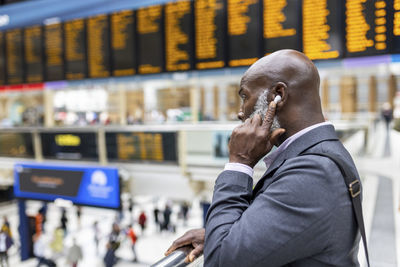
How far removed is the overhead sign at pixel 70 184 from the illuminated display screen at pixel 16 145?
1493mm

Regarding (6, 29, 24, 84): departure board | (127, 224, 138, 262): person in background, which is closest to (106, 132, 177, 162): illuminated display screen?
(127, 224, 138, 262): person in background

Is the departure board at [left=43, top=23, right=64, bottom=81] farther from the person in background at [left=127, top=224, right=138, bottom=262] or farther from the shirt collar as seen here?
the person in background at [left=127, top=224, right=138, bottom=262]

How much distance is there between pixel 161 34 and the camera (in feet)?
16.5

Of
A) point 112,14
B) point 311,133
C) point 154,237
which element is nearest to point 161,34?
point 112,14

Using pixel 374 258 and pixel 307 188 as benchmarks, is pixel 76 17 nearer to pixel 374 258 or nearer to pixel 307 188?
pixel 374 258

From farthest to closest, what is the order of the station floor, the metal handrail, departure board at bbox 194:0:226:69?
departure board at bbox 194:0:226:69 → the station floor → the metal handrail

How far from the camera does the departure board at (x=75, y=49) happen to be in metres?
5.79

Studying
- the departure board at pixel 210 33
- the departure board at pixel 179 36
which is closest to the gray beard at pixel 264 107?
the departure board at pixel 210 33

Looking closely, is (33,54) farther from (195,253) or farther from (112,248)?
(195,253)

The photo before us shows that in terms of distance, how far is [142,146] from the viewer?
923 cm

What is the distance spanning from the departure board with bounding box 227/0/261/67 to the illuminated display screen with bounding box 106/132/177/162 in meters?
4.73

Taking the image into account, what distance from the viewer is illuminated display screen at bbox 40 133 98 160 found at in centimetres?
984

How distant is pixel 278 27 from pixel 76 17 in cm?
355

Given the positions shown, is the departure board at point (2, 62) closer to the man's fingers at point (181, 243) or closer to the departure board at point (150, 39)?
the departure board at point (150, 39)
